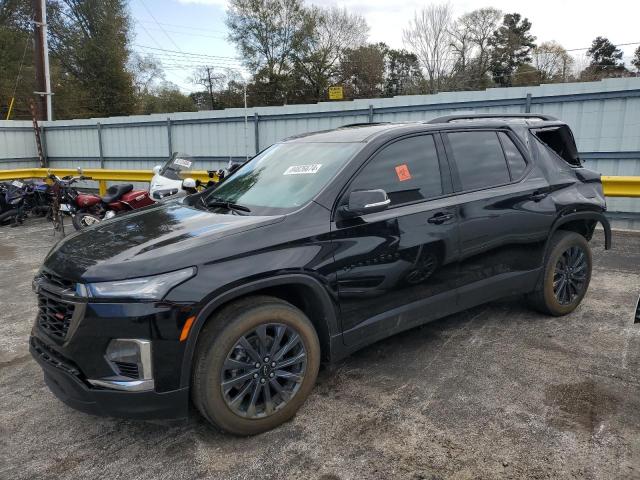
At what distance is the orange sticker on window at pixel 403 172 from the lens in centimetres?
349

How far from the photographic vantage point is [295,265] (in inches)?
113

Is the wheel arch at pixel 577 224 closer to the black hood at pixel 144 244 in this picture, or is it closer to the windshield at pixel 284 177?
the windshield at pixel 284 177

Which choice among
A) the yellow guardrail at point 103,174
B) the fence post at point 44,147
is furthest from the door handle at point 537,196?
the fence post at point 44,147

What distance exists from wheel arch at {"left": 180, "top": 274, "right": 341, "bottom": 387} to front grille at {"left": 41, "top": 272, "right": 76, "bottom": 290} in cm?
72

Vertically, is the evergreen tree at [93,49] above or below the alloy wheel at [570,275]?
above

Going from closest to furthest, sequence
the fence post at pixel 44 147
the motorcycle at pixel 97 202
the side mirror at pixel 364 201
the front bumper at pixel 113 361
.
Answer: the front bumper at pixel 113 361
the side mirror at pixel 364 201
the motorcycle at pixel 97 202
the fence post at pixel 44 147

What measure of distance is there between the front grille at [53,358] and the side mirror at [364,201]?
176cm

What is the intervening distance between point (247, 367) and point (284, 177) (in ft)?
4.68

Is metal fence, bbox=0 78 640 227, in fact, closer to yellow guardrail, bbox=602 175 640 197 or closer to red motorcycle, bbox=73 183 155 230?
yellow guardrail, bbox=602 175 640 197

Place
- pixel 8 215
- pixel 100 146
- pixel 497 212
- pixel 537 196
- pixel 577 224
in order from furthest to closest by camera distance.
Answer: pixel 100 146 → pixel 8 215 → pixel 577 224 → pixel 537 196 → pixel 497 212

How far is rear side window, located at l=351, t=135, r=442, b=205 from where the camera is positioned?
11.0ft

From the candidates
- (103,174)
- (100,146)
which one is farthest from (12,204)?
(100,146)

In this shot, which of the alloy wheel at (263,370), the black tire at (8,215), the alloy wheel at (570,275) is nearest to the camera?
the alloy wheel at (263,370)

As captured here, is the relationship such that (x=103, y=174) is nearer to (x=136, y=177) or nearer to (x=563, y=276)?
(x=136, y=177)
